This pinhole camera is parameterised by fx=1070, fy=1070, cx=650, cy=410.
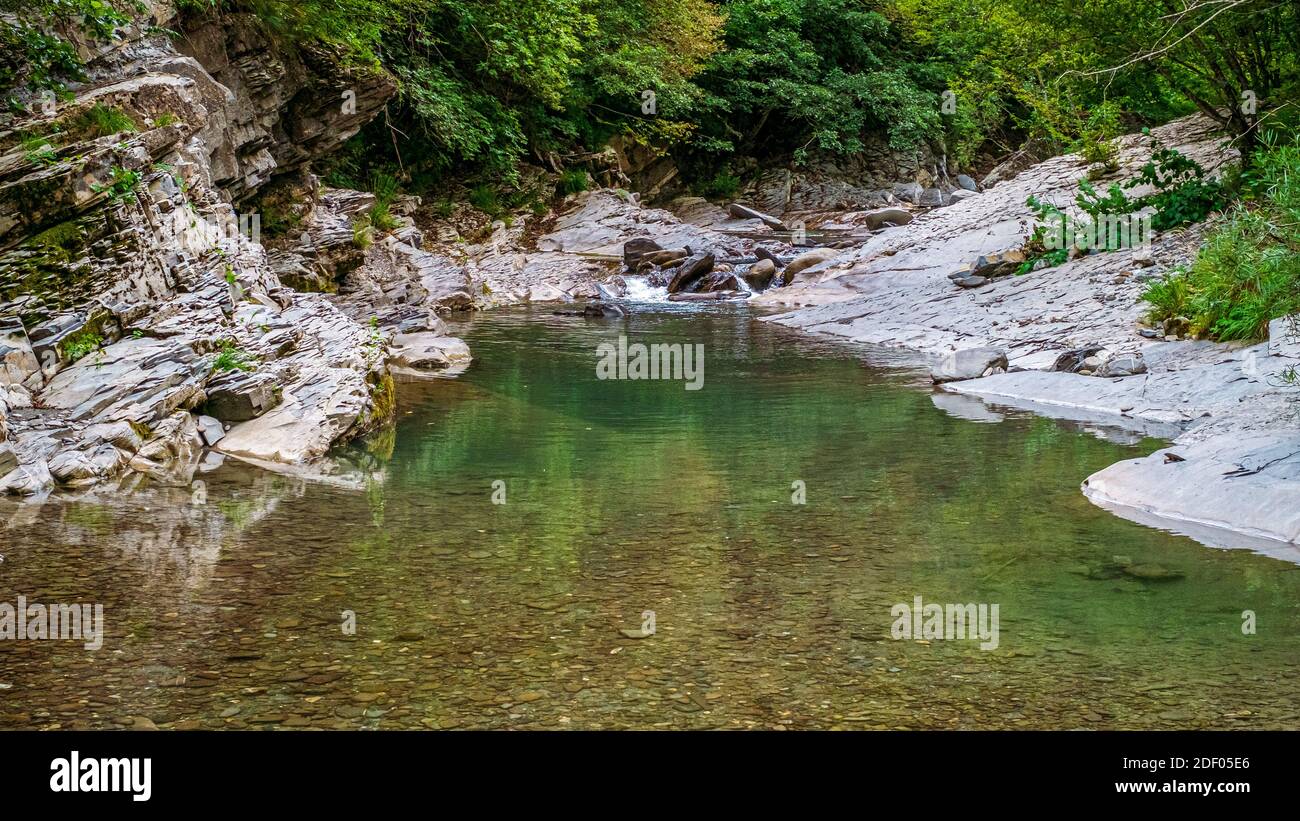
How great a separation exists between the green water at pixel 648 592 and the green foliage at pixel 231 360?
134 centimetres

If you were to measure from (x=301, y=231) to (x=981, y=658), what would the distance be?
1643 cm

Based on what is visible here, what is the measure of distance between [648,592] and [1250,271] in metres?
5.78

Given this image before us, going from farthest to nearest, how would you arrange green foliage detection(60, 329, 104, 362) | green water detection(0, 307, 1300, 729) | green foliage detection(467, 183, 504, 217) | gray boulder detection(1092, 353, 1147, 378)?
green foliage detection(467, 183, 504, 217) → gray boulder detection(1092, 353, 1147, 378) → green foliage detection(60, 329, 104, 362) → green water detection(0, 307, 1300, 729)

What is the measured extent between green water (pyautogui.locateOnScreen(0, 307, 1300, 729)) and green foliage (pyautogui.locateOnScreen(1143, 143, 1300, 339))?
6.41ft

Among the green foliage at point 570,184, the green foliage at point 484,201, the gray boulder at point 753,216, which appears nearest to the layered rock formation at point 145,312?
the green foliage at point 484,201

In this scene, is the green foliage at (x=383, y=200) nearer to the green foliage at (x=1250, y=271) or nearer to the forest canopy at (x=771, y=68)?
the forest canopy at (x=771, y=68)

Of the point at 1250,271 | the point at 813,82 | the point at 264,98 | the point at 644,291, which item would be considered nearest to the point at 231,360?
the point at 264,98

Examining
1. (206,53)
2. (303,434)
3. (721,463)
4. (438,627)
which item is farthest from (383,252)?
(438,627)

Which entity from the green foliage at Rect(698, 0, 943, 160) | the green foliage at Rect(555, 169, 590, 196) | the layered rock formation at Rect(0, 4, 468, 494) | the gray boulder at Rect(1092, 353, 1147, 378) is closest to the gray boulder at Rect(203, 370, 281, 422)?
the layered rock formation at Rect(0, 4, 468, 494)

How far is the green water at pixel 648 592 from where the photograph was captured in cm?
470

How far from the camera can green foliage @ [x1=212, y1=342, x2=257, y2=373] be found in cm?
1040

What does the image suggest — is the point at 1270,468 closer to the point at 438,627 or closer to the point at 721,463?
the point at 721,463

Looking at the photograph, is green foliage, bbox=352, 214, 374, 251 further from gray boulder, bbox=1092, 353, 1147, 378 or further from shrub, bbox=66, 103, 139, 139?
gray boulder, bbox=1092, 353, 1147, 378

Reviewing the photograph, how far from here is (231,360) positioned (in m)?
10.5
